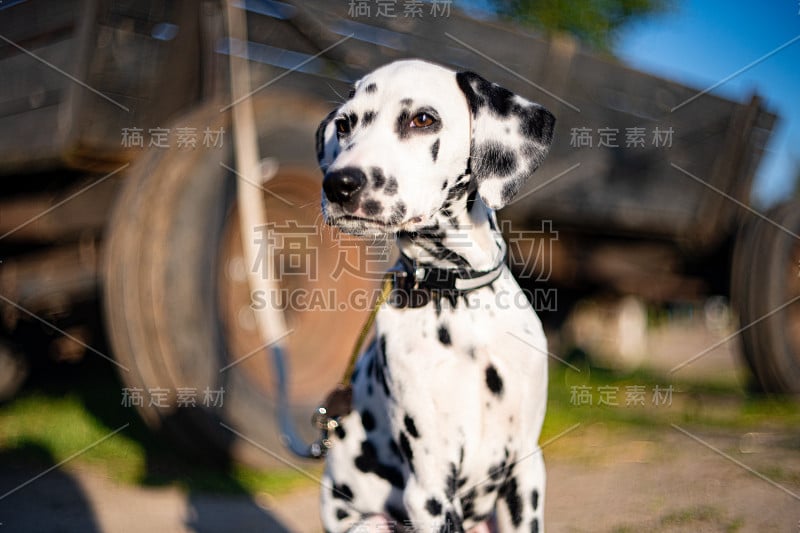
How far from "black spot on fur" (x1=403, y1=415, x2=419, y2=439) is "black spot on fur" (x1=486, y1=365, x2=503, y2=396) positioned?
0.28 m

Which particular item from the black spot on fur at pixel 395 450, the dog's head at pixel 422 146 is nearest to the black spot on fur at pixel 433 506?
the black spot on fur at pixel 395 450

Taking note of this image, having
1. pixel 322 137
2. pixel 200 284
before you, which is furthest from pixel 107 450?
pixel 322 137

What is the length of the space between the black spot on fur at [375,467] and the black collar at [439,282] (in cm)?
54

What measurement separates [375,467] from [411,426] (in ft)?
1.03

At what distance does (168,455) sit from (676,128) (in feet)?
17.3

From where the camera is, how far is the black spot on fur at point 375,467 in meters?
2.62

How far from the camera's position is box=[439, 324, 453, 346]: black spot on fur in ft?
8.04

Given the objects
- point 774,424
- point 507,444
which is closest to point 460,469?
point 507,444

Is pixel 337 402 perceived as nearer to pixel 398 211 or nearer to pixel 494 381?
pixel 494 381

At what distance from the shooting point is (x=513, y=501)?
2496 mm

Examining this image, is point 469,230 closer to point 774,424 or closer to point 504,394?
point 504,394

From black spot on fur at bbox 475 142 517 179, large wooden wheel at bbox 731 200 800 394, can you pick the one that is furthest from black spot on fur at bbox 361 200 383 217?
large wooden wheel at bbox 731 200 800 394

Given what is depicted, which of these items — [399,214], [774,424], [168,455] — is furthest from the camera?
[774,424]

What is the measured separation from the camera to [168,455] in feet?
14.4
